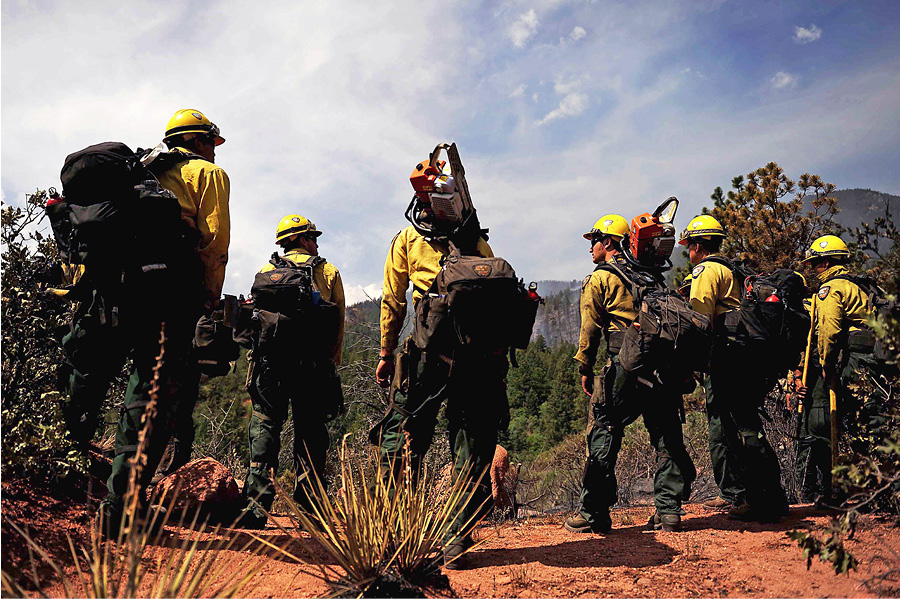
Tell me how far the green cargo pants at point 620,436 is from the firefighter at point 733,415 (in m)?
0.63

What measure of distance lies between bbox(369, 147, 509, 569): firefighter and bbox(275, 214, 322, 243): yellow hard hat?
6.44 ft

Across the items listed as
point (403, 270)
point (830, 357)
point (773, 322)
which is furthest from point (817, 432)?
point (403, 270)

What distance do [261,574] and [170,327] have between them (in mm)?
1403

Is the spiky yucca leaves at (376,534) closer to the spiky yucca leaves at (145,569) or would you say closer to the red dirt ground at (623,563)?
the red dirt ground at (623,563)

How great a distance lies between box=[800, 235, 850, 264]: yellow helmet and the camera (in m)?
6.23

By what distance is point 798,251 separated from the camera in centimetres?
1177

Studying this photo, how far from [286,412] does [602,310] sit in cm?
264

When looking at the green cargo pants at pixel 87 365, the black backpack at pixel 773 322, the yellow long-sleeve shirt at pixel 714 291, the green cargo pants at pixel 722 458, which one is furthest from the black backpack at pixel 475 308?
the green cargo pants at pixel 722 458

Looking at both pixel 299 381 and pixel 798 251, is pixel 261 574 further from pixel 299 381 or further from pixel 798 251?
pixel 798 251

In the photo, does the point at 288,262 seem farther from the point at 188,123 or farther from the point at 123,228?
the point at 123,228

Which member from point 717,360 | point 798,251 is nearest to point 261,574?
point 717,360

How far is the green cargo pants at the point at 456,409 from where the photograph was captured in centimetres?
378

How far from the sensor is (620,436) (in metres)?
4.70

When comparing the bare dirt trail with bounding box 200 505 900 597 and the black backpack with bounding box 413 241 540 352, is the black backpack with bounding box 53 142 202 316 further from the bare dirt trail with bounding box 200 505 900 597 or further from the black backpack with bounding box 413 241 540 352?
the bare dirt trail with bounding box 200 505 900 597
